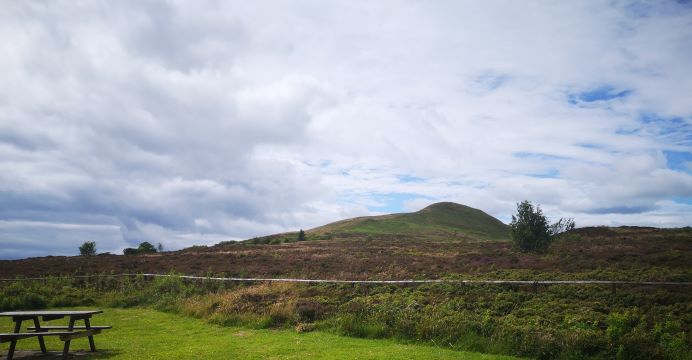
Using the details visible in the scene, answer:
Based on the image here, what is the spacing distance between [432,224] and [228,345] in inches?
4826

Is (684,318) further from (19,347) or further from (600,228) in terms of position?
(600,228)

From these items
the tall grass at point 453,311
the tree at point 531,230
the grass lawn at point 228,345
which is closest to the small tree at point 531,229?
the tree at point 531,230

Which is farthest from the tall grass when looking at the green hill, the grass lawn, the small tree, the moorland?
the green hill

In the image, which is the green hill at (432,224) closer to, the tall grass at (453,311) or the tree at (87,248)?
the tree at (87,248)

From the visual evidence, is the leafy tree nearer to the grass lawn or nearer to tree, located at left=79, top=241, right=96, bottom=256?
tree, located at left=79, top=241, right=96, bottom=256

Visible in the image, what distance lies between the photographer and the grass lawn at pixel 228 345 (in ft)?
44.3

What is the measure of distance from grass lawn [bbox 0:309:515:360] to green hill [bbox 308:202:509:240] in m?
82.9

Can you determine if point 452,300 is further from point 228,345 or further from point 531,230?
point 531,230

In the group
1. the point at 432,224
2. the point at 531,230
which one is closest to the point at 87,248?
the point at 531,230

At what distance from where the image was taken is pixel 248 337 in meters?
16.8

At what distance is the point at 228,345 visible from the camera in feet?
49.7

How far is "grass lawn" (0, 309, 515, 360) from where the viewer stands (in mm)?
13516

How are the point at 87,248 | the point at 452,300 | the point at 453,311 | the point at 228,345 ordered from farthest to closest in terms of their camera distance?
1. the point at 87,248
2. the point at 452,300
3. the point at 453,311
4. the point at 228,345

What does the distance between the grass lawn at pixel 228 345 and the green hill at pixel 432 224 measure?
82.9 meters
